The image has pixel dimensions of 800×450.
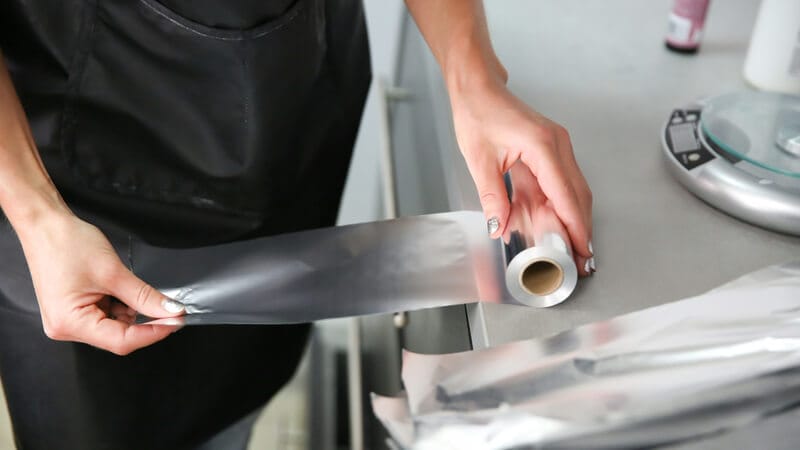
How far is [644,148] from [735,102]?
110 millimetres

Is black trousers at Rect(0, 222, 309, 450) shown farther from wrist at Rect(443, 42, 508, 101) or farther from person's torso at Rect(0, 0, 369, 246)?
wrist at Rect(443, 42, 508, 101)

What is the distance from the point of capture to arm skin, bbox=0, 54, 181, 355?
64 cm

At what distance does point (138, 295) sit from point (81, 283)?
0.05 m

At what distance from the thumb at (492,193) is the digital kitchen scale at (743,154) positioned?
19 cm

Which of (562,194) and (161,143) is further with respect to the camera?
(161,143)

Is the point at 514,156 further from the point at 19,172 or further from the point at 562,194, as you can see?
the point at 19,172

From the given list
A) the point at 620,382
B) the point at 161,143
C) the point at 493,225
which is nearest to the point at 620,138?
the point at 493,225

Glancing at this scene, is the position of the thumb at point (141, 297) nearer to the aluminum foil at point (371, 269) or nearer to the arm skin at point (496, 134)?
the aluminum foil at point (371, 269)

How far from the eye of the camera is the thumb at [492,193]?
26.2 inches

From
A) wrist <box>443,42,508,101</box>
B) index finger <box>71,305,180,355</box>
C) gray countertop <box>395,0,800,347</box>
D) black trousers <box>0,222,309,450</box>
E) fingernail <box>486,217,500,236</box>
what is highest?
wrist <box>443,42,508,101</box>

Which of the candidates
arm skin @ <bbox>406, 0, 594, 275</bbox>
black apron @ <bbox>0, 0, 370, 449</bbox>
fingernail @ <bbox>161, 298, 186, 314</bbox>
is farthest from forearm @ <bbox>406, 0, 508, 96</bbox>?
fingernail @ <bbox>161, 298, 186, 314</bbox>

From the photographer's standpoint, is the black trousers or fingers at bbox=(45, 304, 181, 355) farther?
the black trousers

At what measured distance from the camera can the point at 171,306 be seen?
0.67 metres

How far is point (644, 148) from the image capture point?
804mm
